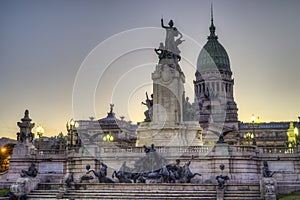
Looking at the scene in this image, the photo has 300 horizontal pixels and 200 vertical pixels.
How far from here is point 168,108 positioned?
47.6 metres

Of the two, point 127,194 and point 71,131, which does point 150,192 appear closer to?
point 127,194

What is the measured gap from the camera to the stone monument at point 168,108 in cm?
4581

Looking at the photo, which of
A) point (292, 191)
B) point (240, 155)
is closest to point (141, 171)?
point (240, 155)

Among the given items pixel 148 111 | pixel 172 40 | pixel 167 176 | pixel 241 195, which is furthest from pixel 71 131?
pixel 241 195

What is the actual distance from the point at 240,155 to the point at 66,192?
17.4 meters

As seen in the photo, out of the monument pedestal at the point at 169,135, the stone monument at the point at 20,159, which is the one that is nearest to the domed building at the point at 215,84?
the monument pedestal at the point at 169,135

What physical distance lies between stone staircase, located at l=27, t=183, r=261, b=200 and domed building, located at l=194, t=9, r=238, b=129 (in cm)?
8320

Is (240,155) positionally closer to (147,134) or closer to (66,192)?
(147,134)

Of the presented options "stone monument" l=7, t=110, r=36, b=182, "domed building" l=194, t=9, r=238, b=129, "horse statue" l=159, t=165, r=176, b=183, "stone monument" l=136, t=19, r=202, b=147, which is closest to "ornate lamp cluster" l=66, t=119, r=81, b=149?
"stone monument" l=7, t=110, r=36, b=182

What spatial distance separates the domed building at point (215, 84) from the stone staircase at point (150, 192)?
83.2 m

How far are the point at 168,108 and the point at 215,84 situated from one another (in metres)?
82.7

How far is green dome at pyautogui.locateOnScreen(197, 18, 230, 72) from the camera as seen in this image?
5128 inches

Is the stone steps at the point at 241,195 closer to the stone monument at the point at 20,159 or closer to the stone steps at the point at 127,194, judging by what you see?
the stone steps at the point at 127,194

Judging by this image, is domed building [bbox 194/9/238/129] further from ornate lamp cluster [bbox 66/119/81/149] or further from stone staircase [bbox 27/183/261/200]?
stone staircase [bbox 27/183/261/200]
